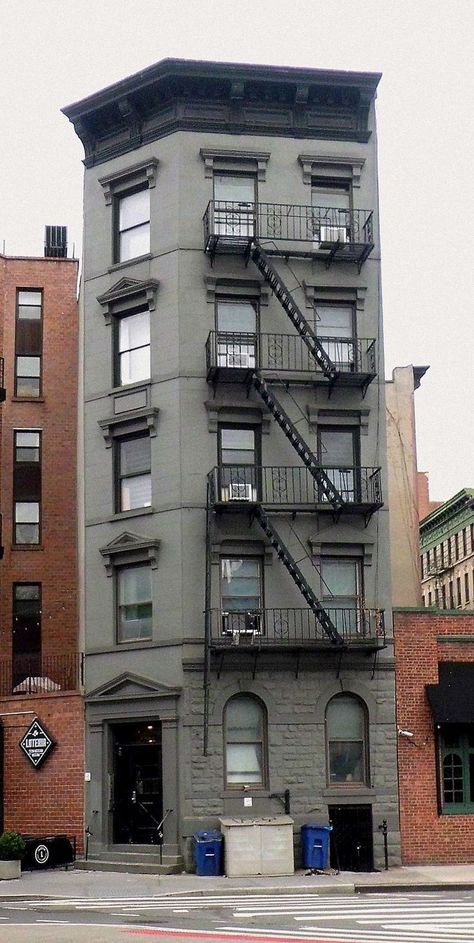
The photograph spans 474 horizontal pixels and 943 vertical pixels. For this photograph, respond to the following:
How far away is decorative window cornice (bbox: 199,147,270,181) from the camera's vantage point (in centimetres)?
3425

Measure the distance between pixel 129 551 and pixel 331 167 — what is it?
11536 millimetres

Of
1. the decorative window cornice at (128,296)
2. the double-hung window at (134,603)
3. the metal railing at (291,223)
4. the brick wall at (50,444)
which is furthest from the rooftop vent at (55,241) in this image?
the double-hung window at (134,603)

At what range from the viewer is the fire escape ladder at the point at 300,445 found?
3206 cm

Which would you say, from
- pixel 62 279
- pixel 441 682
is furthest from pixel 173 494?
pixel 62 279

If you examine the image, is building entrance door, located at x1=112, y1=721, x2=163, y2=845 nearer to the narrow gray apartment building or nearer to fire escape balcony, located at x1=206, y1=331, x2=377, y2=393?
the narrow gray apartment building

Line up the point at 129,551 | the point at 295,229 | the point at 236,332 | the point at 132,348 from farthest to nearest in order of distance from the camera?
1. the point at 132,348
2. the point at 295,229
3. the point at 236,332
4. the point at 129,551

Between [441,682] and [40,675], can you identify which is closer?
[441,682]

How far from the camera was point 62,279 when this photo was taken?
145ft

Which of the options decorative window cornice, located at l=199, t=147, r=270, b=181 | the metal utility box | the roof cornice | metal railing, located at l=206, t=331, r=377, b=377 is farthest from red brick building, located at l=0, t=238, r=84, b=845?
the metal utility box

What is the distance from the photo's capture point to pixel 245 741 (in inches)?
1253

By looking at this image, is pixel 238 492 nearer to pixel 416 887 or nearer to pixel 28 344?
pixel 416 887

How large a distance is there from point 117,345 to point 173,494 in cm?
472

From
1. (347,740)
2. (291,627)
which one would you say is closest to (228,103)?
(291,627)

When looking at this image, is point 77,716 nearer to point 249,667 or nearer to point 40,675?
point 249,667
